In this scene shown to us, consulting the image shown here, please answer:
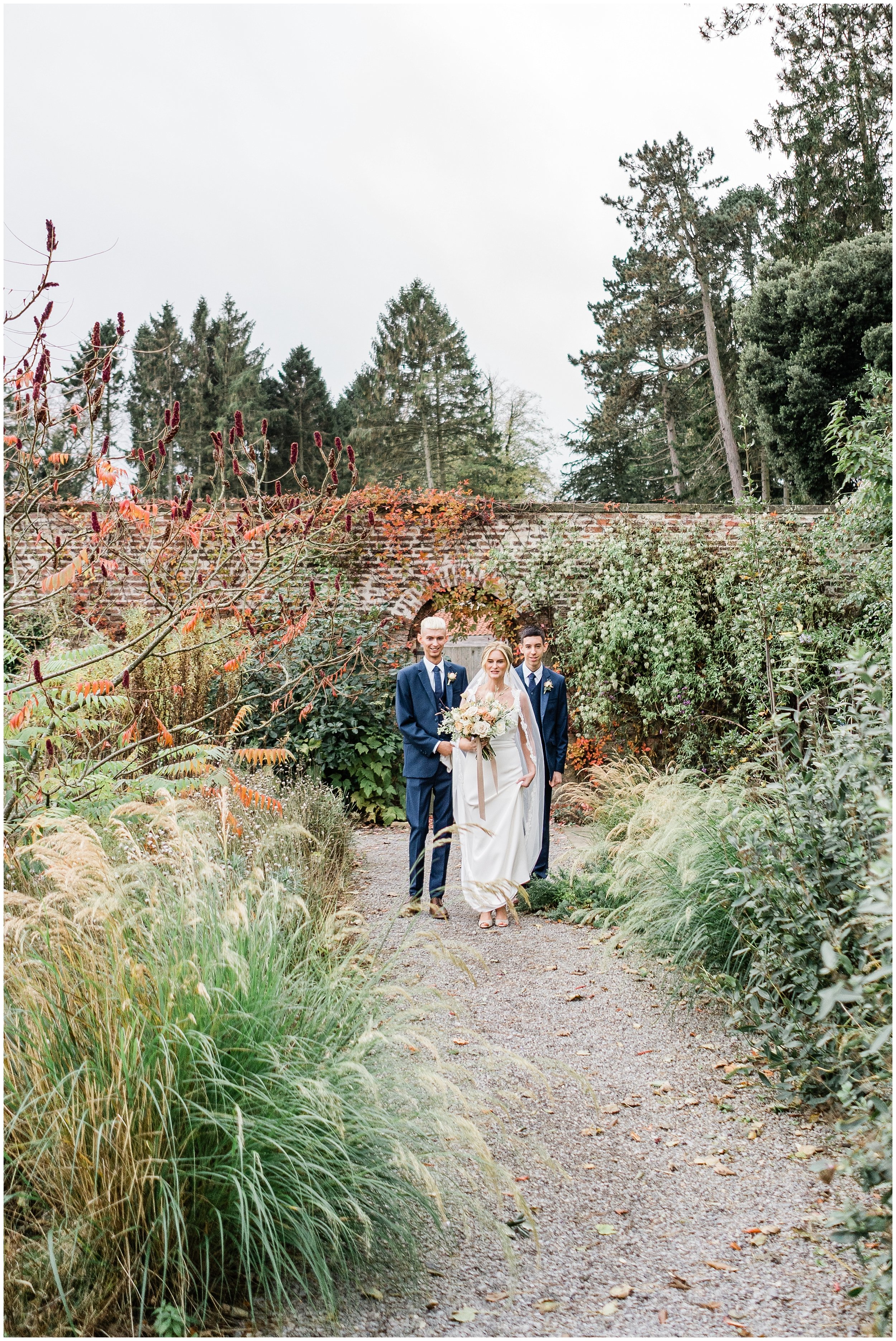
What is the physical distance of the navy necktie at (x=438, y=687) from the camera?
7125 millimetres

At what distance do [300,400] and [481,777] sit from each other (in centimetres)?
3028

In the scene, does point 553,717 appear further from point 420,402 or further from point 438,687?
point 420,402

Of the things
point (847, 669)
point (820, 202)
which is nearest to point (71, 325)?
point (847, 669)

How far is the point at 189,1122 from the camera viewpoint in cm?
237

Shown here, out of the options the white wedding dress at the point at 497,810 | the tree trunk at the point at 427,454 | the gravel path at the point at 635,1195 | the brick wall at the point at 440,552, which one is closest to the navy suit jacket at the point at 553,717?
the white wedding dress at the point at 497,810

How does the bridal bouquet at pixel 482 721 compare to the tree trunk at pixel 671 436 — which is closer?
the bridal bouquet at pixel 482 721

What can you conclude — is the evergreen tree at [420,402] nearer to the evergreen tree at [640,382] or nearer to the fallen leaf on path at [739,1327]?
the evergreen tree at [640,382]

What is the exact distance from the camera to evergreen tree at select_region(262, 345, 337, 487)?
111 ft

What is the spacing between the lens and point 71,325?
378 centimetres

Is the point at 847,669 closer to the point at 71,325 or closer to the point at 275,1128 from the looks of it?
the point at 275,1128

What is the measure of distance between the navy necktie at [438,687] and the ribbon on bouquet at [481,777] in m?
0.53

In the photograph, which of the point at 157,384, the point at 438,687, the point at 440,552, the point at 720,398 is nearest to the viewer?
the point at 438,687

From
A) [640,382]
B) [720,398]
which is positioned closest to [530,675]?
[720,398]

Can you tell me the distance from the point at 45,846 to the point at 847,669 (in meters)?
2.66
